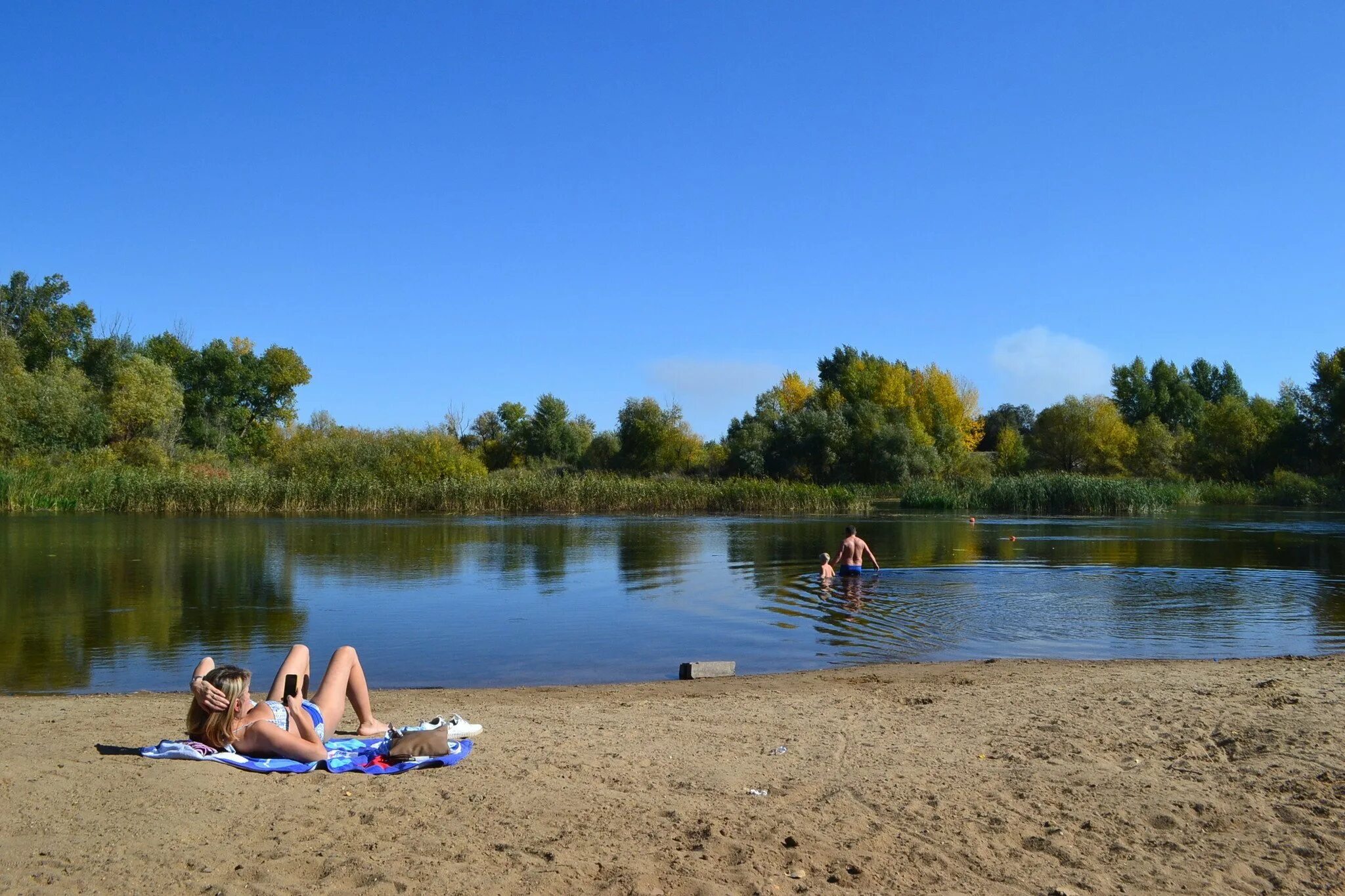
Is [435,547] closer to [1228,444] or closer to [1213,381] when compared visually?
[1228,444]

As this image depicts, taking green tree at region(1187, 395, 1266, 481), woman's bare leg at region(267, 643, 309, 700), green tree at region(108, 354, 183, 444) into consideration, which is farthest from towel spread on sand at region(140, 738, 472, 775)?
green tree at region(1187, 395, 1266, 481)

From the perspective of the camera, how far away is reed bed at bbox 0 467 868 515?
43938 mm

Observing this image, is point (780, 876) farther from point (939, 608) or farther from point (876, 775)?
point (939, 608)

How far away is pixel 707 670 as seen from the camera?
11.5 m

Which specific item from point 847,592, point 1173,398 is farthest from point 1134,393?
point 847,592

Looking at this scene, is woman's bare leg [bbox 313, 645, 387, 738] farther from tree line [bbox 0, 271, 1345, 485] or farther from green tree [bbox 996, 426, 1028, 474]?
green tree [bbox 996, 426, 1028, 474]

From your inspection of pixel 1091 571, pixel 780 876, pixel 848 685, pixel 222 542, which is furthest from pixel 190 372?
pixel 780 876

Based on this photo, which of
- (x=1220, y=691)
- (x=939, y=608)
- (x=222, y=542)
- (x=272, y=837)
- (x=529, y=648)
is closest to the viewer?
(x=272, y=837)

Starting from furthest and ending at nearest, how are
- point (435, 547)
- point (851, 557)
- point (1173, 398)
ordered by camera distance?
point (1173, 398) → point (435, 547) → point (851, 557)

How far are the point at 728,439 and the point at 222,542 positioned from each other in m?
51.1

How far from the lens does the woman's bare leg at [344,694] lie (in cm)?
732

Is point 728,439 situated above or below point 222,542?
above

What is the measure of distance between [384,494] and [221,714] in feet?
146

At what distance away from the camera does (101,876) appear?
4.65 m
